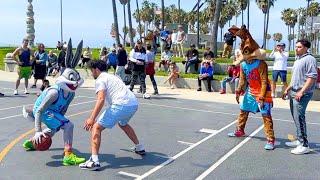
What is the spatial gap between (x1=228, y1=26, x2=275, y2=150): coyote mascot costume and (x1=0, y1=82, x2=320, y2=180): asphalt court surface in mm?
564

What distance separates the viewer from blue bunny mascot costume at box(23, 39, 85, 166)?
7.11m

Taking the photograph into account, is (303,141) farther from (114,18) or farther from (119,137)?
(114,18)

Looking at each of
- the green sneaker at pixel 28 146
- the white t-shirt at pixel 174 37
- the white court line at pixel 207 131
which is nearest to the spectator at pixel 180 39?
the white t-shirt at pixel 174 37

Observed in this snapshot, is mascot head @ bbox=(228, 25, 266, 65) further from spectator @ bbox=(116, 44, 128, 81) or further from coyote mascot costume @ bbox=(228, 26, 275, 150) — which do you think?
spectator @ bbox=(116, 44, 128, 81)

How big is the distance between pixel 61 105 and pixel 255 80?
132 inches

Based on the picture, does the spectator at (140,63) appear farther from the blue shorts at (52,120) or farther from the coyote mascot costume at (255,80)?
the blue shorts at (52,120)

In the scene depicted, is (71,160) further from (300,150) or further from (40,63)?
(40,63)

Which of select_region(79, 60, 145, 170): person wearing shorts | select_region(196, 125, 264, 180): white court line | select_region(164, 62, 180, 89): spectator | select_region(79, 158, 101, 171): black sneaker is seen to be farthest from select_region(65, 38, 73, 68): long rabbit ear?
select_region(164, 62, 180, 89): spectator

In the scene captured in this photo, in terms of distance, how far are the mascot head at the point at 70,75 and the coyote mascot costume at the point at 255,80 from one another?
2.94m

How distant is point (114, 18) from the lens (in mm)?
34281

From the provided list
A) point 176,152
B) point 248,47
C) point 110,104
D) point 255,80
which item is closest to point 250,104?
point 255,80

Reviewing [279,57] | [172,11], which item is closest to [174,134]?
[279,57]

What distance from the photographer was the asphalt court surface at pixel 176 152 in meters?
6.82

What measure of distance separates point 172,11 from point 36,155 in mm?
93684
